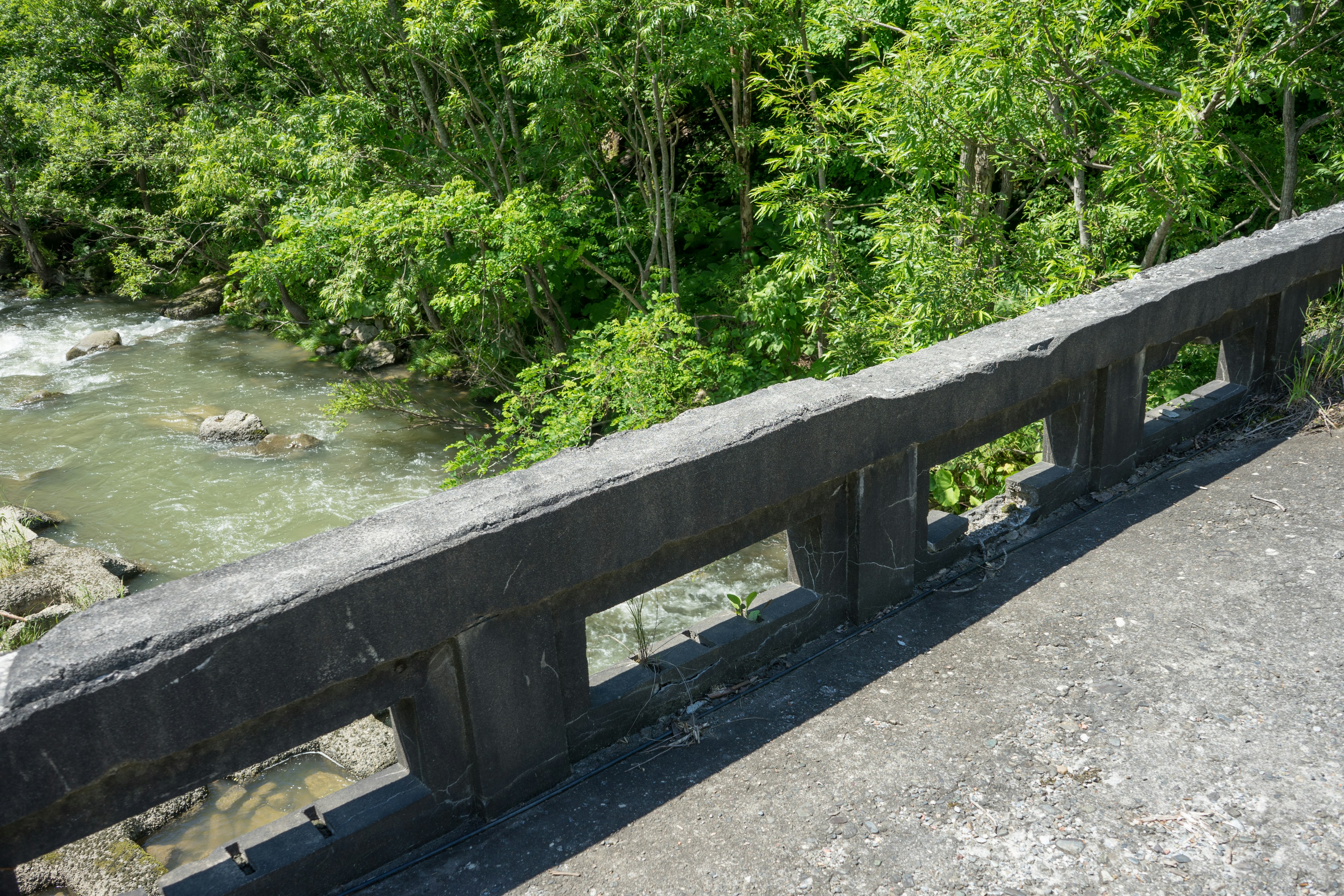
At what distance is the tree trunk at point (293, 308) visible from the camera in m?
17.3

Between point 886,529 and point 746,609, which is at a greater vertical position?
point 886,529

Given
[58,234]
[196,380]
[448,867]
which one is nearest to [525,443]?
[448,867]

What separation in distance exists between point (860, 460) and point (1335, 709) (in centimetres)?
161

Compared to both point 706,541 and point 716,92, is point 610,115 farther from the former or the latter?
point 706,541

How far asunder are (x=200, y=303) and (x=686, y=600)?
15222 mm

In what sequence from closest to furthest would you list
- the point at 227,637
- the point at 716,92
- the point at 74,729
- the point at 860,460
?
the point at 74,729
the point at 227,637
the point at 860,460
the point at 716,92

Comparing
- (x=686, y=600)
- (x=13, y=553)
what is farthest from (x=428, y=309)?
(x=686, y=600)

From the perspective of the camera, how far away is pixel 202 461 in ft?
39.9

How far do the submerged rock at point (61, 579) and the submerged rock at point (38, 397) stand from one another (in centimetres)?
629

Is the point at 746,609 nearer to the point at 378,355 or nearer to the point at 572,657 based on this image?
the point at 572,657

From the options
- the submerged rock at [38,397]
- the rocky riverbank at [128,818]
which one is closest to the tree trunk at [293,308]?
the submerged rock at [38,397]

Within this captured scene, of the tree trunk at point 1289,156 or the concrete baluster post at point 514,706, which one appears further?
the tree trunk at point 1289,156

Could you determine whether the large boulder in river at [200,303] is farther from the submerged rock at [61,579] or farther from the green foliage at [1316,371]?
the green foliage at [1316,371]

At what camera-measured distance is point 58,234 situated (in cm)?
2255
